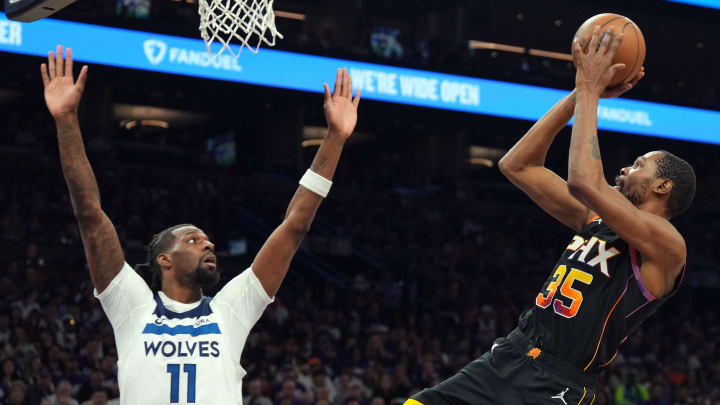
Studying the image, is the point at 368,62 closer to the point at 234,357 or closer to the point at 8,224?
the point at 8,224

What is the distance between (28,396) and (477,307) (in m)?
8.97

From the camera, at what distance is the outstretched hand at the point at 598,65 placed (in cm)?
382

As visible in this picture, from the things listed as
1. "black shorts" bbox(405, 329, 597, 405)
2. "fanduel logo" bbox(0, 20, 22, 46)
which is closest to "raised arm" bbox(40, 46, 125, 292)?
"black shorts" bbox(405, 329, 597, 405)

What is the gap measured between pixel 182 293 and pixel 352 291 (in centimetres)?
1288

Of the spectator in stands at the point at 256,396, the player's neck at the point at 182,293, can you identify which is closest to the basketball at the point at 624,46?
the player's neck at the point at 182,293

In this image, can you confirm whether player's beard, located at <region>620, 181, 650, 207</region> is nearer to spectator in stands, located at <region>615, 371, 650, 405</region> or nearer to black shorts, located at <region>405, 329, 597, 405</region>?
black shorts, located at <region>405, 329, 597, 405</region>

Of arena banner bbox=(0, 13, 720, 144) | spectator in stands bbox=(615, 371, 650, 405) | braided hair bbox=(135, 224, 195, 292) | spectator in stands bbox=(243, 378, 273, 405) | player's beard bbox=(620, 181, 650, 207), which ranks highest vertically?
arena banner bbox=(0, 13, 720, 144)

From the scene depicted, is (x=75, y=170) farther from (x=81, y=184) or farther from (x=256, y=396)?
(x=256, y=396)

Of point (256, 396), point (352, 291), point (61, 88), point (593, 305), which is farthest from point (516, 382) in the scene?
point (352, 291)

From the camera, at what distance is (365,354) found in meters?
14.1

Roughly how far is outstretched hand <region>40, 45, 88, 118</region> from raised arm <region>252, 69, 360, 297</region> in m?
0.95

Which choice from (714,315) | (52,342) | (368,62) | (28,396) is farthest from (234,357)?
(714,315)

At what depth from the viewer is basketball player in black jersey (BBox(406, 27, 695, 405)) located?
12.6 ft

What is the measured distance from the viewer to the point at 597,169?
383 centimetres
